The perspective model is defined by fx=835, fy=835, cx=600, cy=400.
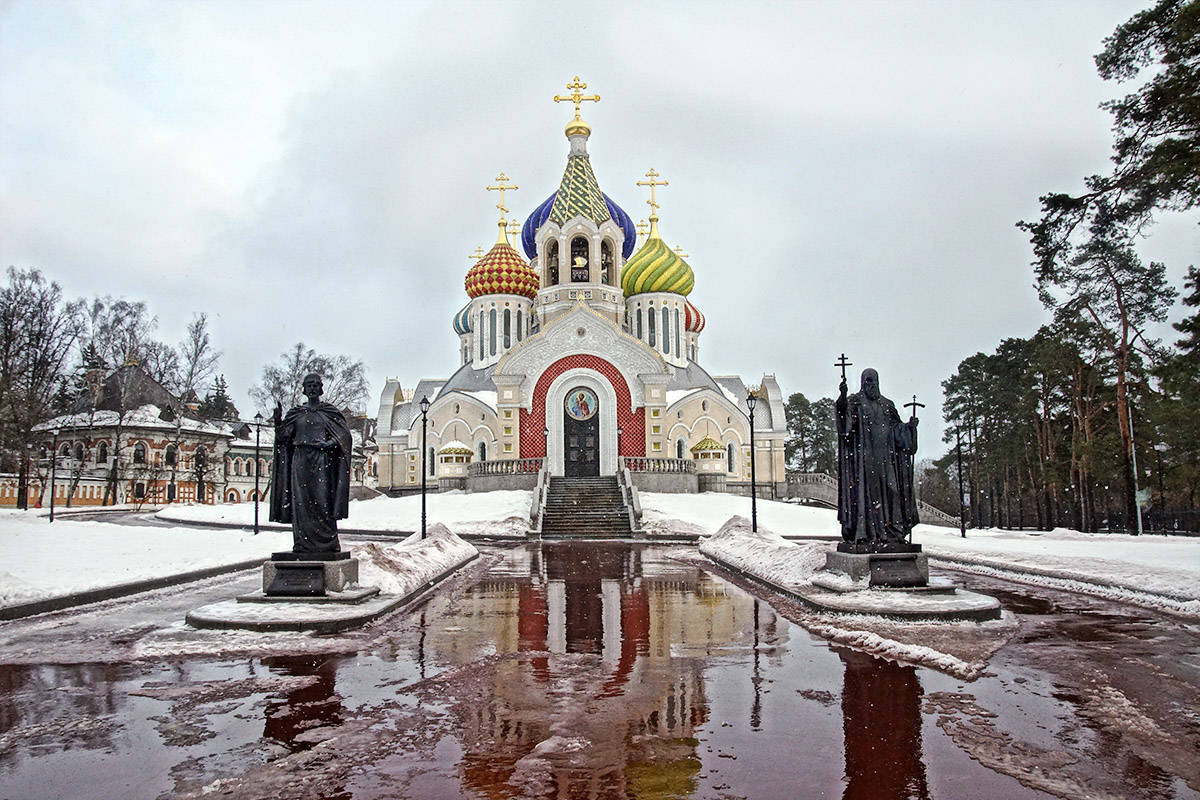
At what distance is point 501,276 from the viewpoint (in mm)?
45094

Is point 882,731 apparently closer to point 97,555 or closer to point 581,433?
point 97,555

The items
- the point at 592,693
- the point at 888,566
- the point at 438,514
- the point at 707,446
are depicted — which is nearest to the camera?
the point at 592,693

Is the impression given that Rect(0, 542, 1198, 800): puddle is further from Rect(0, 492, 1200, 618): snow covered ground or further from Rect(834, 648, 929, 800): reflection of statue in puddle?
Rect(0, 492, 1200, 618): snow covered ground

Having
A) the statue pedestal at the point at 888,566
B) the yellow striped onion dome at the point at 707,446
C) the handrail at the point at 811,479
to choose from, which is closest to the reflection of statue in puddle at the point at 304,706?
the statue pedestal at the point at 888,566

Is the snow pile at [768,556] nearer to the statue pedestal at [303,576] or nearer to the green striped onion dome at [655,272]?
the statue pedestal at [303,576]

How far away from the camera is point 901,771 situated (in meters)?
4.21

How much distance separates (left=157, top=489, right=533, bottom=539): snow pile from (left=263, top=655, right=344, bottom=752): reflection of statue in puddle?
19.2 m

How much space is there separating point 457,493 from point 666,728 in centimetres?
3140

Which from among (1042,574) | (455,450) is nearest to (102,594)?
(1042,574)

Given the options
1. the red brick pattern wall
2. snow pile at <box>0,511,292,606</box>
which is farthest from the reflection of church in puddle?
the red brick pattern wall

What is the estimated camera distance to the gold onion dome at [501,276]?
45.2m

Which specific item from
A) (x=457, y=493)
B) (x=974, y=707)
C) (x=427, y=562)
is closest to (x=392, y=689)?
(x=974, y=707)

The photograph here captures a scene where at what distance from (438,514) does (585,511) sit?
5163mm

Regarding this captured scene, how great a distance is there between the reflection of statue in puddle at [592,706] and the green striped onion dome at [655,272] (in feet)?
114
